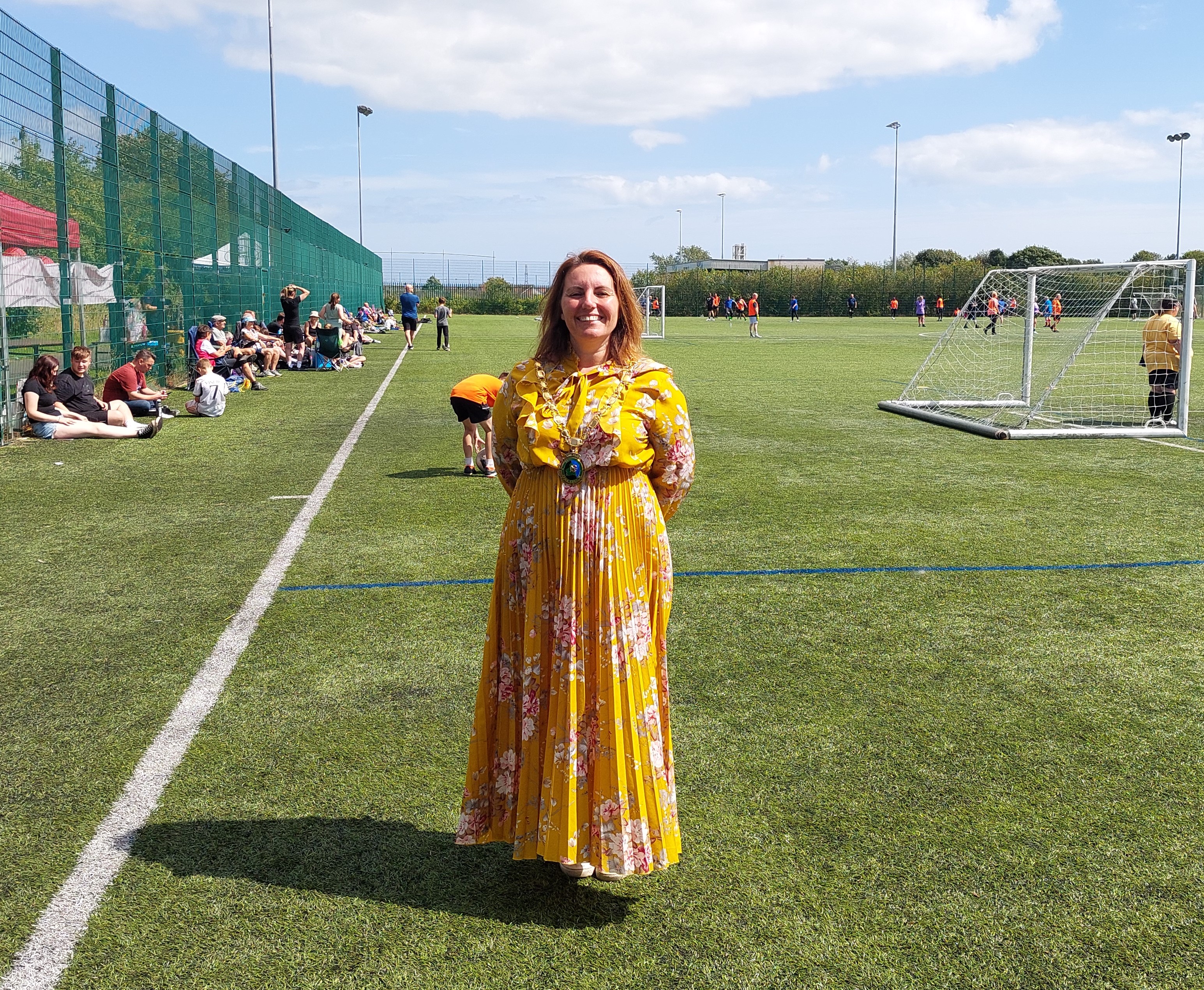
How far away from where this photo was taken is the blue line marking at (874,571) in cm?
662

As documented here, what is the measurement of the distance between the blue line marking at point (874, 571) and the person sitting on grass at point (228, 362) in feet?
43.9

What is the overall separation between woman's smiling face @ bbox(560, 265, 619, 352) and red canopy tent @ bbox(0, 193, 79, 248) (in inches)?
427

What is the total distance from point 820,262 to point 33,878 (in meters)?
131

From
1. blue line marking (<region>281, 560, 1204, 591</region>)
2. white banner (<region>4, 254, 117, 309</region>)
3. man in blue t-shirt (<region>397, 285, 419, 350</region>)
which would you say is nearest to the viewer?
blue line marking (<region>281, 560, 1204, 591</region>)

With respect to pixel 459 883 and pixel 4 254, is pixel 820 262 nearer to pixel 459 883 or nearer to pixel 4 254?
pixel 4 254

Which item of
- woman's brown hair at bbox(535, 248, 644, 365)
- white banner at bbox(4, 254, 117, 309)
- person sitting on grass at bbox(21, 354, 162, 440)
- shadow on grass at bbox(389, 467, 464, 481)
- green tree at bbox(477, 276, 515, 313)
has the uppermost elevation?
green tree at bbox(477, 276, 515, 313)

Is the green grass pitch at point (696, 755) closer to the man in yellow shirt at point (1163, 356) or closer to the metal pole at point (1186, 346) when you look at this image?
the metal pole at point (1186, 346)

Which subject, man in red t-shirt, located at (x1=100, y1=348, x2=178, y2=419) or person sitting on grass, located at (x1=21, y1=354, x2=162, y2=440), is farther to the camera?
man in red t-shirt, located at (x1=100, y1=348, x2=178, y2=419)

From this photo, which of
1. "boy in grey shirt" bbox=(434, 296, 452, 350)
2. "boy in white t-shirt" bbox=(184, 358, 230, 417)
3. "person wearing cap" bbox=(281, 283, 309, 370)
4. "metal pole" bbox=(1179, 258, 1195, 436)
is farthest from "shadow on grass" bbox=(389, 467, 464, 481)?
"boy in grey shirt" bbox=(434, 296, 452, 350)

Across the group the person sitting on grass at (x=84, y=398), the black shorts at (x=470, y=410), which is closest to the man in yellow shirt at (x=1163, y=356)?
the black shorts at (x=470, y=410)

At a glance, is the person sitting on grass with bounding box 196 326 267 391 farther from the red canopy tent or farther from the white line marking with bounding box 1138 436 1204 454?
the white line marking with bounding box 1138 436 1204 454

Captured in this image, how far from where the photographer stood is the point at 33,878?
3.41 metres

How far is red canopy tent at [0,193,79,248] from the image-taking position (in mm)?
12141

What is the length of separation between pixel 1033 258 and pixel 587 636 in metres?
122
